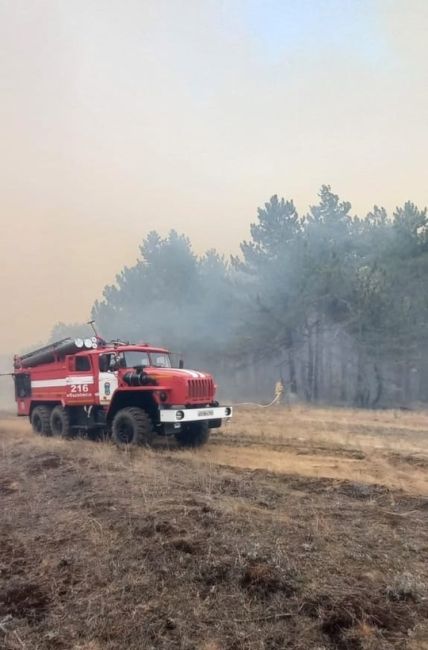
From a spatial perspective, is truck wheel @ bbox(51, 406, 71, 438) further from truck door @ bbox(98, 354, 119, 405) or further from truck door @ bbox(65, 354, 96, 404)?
truck door @ bbox(98, 354, 119, 405)

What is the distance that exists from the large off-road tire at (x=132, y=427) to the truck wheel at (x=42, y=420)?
145 inches

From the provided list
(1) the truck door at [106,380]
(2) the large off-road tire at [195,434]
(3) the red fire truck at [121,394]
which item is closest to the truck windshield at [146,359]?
(3) the red fire truck at [121,394]

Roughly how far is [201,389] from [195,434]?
116 centimetres

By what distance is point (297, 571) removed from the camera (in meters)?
4.21

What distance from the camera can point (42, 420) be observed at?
1479 centimetres

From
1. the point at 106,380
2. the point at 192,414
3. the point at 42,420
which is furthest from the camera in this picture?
the point at 42,420

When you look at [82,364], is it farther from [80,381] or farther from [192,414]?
[192,414]

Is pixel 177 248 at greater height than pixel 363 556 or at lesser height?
greater

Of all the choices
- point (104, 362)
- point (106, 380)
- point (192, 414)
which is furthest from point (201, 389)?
point (104, 362)

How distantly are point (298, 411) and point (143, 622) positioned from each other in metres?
16.5

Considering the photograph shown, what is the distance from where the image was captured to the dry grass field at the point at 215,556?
11.6 ft

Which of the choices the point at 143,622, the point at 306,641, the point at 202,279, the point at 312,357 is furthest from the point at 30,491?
the point at 202,279

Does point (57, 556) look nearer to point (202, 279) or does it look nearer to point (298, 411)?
point (298, 411)

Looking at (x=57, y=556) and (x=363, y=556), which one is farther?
(x=57, y=556)
